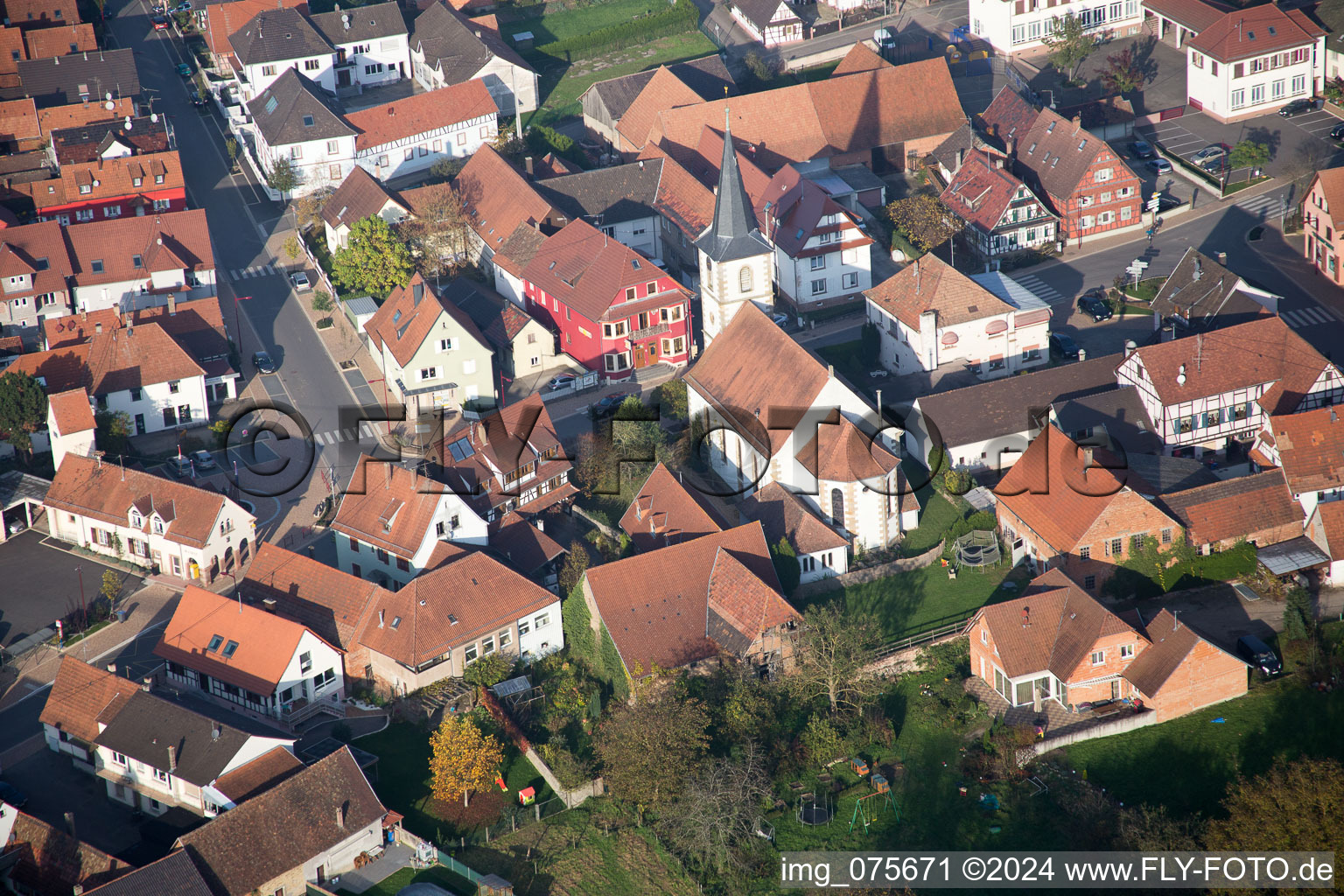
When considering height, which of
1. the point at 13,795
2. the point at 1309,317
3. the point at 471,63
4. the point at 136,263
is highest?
the point at 471,63

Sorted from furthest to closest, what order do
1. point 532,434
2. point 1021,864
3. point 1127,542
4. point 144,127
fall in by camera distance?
point 144,127
point 532,434
point 1127,542
point 1021,864

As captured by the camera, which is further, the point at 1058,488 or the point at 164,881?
the point at 1058,488

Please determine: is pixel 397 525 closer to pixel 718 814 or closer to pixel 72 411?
pixel 72 411

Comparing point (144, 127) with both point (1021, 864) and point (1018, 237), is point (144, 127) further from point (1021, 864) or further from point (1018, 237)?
point (1021, 864)

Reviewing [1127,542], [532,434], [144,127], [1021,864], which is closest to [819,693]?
[1021,864]

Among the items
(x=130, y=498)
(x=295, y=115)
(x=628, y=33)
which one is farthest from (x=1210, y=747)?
(x=628, y=33)

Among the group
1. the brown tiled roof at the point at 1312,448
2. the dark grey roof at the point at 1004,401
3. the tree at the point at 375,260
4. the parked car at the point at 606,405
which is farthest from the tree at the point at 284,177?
the brown tiled roof at the point at 1312,448

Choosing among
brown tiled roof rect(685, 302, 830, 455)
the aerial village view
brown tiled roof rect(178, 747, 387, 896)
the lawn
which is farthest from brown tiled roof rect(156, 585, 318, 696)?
the lawn
